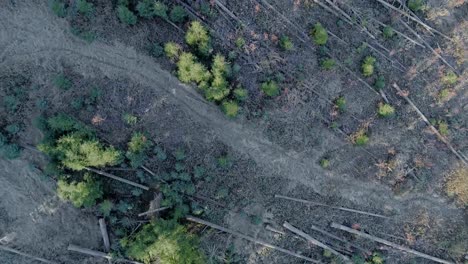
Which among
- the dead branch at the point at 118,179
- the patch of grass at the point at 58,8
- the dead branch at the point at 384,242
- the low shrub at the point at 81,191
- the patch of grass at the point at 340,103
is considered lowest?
the low shrub at the point at 81,191

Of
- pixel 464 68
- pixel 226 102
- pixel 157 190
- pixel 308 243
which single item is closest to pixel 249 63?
pixel 226 102

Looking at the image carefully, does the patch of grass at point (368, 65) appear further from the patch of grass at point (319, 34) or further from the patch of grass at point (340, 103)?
the patch of grass at point (319, 34)

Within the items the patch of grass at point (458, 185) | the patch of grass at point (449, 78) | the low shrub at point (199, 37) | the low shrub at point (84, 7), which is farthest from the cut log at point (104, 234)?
the patch of grass at point (449, 78)

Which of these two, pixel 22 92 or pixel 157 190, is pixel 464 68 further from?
pixel 22 92

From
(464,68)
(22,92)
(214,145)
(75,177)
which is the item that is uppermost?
(464,68)

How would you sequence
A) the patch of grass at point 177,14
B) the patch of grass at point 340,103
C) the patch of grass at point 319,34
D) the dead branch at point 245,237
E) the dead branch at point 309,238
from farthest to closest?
1. the patch of grass at point 340,103
2. the dead branch at point 309,238
3. the patch of grass at point 319,34
4. the dead branch at point 245,237
5. the patch of grass at point 177,14

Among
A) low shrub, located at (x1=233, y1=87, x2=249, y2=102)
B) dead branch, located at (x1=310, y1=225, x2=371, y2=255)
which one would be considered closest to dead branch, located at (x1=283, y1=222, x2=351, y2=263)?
dead branch, located at (x1=310, y1=225, x2=371, y2=255)

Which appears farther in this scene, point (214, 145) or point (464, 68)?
point (464, 68)
